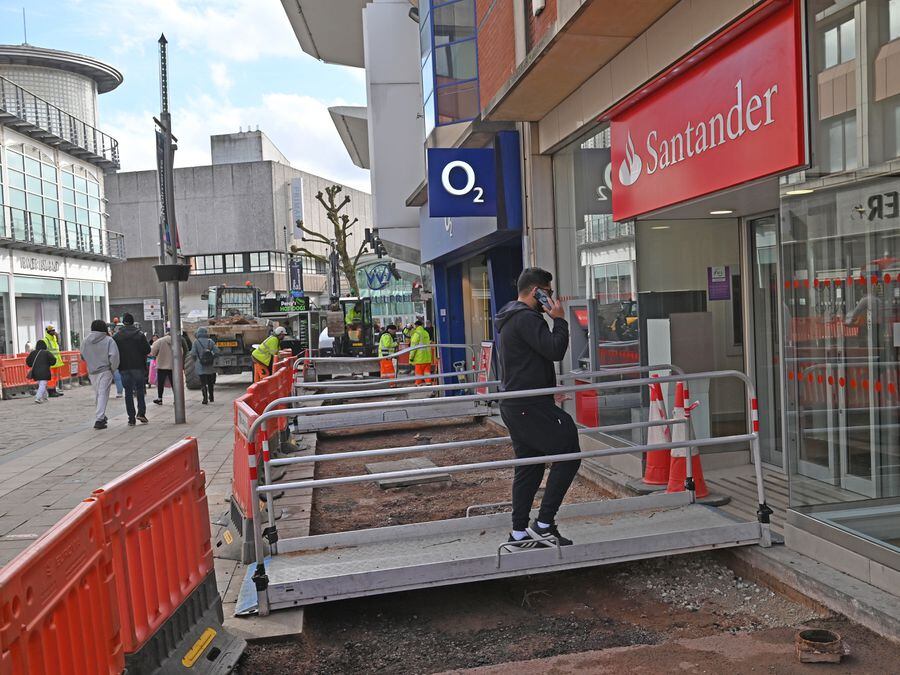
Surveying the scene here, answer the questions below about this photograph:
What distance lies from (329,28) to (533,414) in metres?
23.6

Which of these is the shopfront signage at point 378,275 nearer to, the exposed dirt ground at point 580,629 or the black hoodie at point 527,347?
the black hoodie at point 527,347

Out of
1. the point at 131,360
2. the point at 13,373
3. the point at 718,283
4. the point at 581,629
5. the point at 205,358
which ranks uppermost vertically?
the point at 718,283

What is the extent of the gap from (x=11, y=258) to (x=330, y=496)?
3123cm

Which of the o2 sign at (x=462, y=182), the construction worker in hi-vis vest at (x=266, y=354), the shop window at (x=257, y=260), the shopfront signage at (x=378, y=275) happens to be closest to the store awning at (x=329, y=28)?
the construction worker in hi-vis vest at (x=266, y=354)

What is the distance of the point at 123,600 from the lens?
3.55m

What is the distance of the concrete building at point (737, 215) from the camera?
486 cm

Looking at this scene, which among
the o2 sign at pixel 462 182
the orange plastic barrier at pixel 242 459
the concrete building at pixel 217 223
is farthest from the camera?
the concrete building at pixel 217 223

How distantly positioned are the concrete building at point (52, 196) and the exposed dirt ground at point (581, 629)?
33.2 metres

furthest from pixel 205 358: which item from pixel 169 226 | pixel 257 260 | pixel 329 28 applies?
pixel 257 260

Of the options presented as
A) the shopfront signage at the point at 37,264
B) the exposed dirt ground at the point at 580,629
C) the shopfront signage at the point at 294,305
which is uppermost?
the shopfront signage at the point at 37,264

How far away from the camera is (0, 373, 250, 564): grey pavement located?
8.16m

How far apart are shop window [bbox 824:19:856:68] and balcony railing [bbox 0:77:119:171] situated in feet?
118

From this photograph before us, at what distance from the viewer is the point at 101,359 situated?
49.1 ft

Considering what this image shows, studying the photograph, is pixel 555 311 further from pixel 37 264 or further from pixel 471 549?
pixel 37 264
